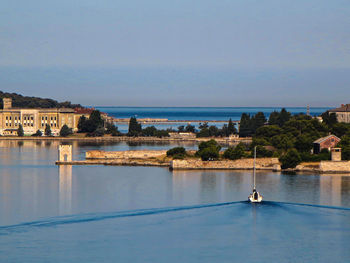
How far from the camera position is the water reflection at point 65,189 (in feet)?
58.5

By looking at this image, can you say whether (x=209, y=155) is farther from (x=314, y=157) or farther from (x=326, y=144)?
(x=326, y=144)

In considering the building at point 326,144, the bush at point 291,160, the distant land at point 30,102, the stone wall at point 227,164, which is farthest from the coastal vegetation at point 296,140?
the distant land at point 30,102

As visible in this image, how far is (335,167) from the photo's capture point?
85.6ft

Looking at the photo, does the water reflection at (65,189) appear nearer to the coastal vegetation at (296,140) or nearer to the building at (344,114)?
the coastal vegetation at (296,140)

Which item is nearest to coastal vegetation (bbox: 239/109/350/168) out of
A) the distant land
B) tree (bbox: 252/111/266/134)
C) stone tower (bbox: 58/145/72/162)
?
tree (bbox: 252/111/266/134)

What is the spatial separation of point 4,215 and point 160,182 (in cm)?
749

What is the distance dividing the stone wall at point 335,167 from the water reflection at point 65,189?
28.4ft

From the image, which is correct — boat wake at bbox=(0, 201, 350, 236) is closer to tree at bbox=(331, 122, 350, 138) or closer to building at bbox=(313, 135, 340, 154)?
building at bbox=(313, 135, 340, 154)

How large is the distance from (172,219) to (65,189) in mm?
5883

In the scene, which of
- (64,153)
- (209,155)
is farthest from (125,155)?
(209,155)

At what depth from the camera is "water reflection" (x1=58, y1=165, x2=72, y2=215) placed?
703 inches

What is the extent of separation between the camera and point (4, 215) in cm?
1669

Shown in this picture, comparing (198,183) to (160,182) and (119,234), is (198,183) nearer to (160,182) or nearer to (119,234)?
(160,182)

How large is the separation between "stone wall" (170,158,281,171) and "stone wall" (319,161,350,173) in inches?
70.1
